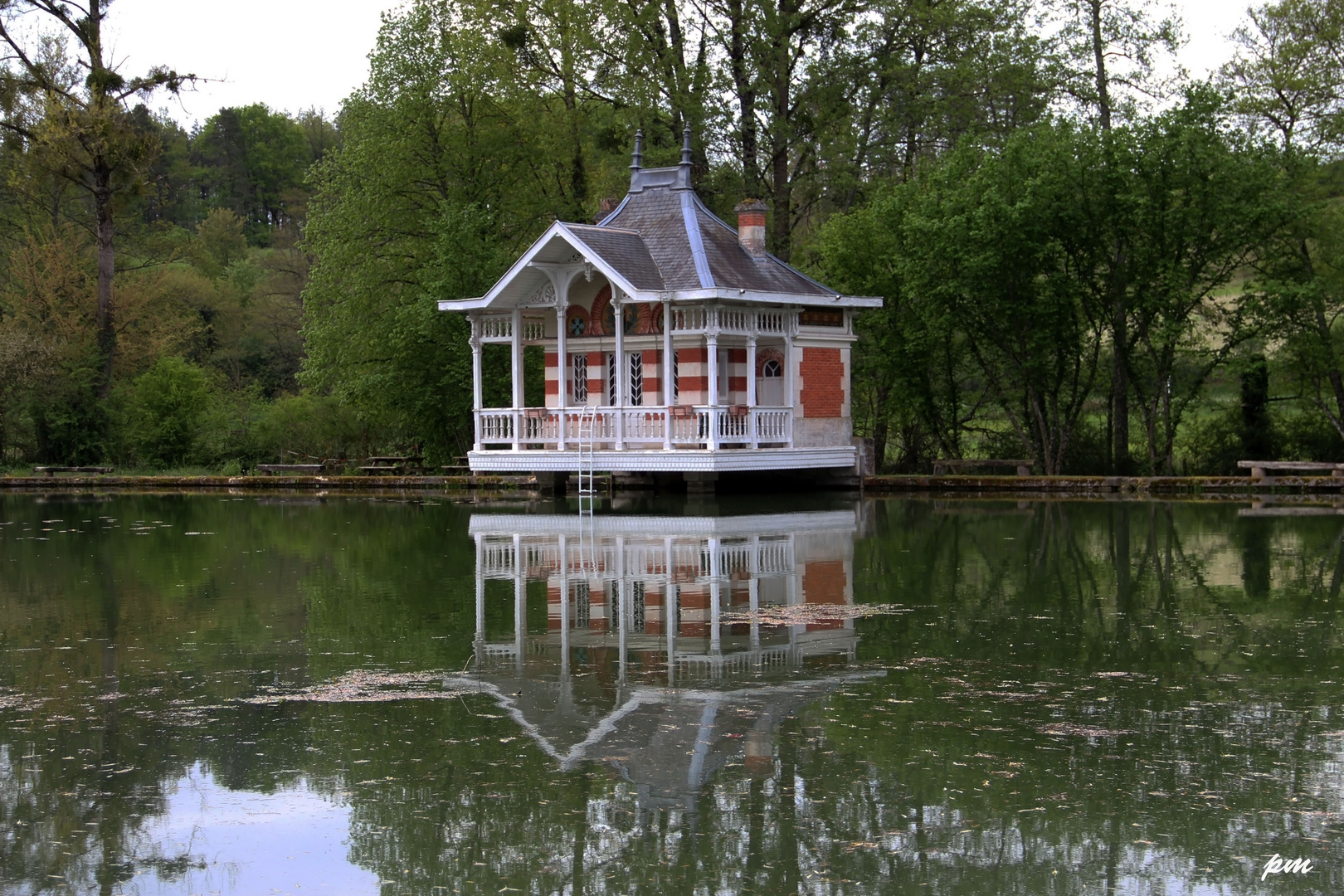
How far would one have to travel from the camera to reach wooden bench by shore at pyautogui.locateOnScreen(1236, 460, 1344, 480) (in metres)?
26.3

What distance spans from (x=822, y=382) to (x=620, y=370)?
428 centimetres

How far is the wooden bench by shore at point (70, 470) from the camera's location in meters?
37.3

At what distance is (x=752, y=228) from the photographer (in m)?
30.0

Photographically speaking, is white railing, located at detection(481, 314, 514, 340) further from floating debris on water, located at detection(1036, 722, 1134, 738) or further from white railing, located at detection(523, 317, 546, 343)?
floating debris on water, located at detection(1036, 722, 1134, 738)

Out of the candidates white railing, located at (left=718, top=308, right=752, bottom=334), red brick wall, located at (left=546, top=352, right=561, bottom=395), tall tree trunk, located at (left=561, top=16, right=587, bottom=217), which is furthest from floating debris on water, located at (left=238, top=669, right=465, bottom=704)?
tall tree trunk, located at (left=561, top=16, right=587, bottom=217)

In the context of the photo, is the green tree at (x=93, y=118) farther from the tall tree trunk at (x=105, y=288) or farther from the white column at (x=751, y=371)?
the white column at (x=751, y=371)

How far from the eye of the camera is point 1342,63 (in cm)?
2938

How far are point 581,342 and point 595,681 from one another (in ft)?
70.0

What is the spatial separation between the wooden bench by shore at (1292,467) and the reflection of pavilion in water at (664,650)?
11895mm

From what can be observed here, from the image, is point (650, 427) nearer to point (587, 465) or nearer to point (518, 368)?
point (587, 465)

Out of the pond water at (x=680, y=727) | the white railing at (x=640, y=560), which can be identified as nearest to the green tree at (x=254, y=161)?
the white railing at (x=640, y=560)

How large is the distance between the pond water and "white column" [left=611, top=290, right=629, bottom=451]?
11.9 m

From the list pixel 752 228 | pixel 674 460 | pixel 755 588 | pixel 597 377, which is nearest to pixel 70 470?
pixel 597 377

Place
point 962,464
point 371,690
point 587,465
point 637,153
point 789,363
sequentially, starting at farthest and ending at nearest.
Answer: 1. point 637,153
2. point 962,464
3. point 789,363
4. point 587,465
5. point 371,690
